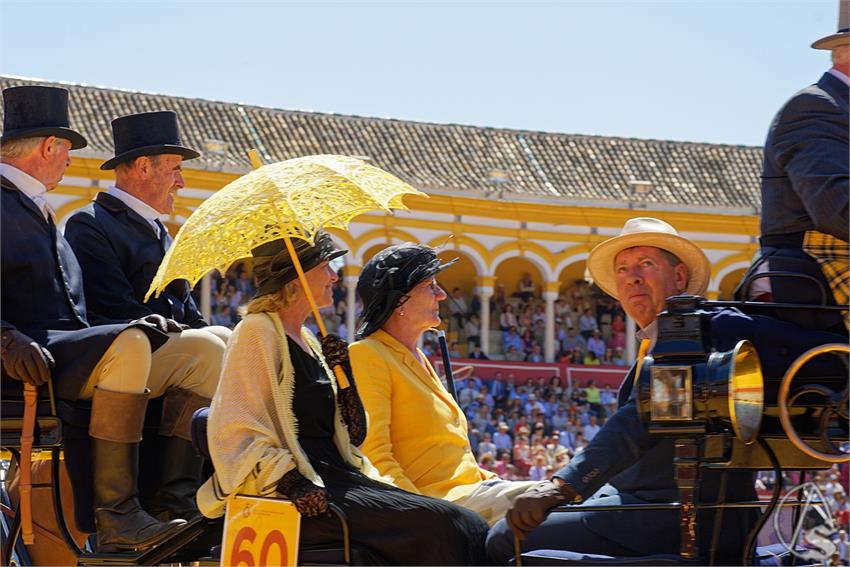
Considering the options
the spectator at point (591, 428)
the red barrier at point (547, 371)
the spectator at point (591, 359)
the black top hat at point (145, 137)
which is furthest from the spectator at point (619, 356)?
the black top hat at point (145, 137)

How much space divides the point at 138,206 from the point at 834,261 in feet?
10.0

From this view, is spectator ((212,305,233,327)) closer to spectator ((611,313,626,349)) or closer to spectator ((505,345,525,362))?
spectator ((505,345,525,362))

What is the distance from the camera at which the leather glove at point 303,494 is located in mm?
4219

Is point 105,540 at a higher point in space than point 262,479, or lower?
lower

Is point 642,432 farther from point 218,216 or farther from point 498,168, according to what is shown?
point 498,168

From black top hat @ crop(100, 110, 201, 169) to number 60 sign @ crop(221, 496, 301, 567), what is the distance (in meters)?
2.13

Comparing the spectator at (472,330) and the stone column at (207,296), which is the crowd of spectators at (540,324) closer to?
the spectator at (472,330)

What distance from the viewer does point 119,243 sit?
577 centimetres

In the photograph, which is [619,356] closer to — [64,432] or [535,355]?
[535,355]

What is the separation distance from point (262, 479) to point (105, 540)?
3.23 feet

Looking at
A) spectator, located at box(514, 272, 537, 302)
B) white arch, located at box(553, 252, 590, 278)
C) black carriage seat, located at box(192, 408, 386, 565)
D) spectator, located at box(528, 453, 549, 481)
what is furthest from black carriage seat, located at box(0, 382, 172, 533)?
spectator, located at box(514, 272, 537, 302)

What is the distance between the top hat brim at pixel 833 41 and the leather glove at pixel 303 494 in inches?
79.0

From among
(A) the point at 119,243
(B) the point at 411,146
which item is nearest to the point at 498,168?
(B) the point at 411,146

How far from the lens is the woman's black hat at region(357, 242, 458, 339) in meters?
5.23
